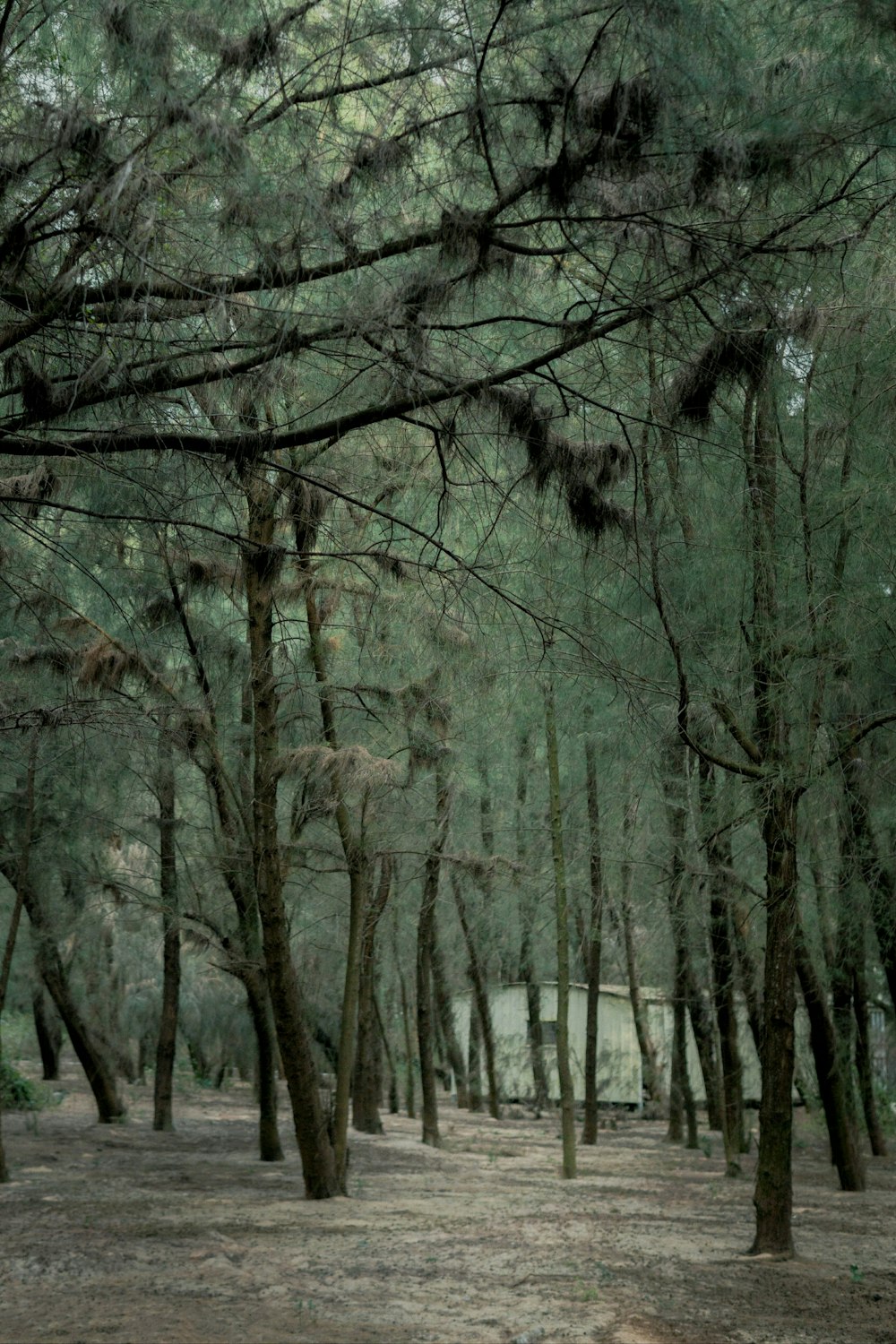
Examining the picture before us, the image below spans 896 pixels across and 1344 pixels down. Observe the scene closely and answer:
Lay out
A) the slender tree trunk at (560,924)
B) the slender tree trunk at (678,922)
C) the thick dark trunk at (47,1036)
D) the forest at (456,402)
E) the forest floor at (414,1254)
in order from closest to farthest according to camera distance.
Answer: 1. the forest at (456,402)
2. the forest floor at (414,1254)
3. the slender tree trunk at (678,922)
4. the slender tree trunk at (560,924)
5. the thick dark trunk at (47,1036)

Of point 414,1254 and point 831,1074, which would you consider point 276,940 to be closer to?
point 414,1254

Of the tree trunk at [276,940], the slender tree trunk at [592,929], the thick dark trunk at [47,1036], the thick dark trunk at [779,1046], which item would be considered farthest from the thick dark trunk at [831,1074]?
the thick dark trunk at [47,1036]

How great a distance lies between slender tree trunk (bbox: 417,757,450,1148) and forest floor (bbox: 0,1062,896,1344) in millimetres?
1244

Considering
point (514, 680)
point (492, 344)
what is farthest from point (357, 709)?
point (492, 344)

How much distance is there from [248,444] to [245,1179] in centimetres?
874

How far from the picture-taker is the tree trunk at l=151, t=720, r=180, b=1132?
36.7ft

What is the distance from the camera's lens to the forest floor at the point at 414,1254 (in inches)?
221

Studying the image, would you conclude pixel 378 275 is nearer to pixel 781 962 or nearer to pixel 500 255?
pixel 500 255

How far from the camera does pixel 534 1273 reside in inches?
273

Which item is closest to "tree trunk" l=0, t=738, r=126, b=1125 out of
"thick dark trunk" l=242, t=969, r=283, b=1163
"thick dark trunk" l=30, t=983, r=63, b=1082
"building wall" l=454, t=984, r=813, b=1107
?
"thick dark trunk" l=242, t=969, r=283, b=1163

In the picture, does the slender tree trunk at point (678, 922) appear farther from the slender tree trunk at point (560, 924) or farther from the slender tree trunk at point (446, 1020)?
the slender tree trunk at point (446, 1020)

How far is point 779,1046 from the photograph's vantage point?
7.14 m

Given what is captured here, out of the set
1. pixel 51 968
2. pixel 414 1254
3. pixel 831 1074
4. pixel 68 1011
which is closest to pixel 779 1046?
pixel 414 1254

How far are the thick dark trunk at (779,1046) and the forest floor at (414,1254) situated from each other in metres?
0.25
